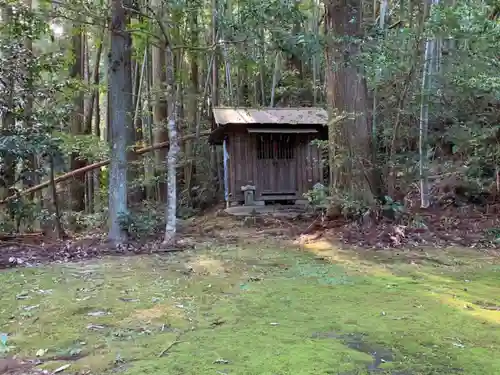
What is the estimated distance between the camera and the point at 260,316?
3572 mm

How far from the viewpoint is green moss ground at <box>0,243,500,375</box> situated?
2.60 m

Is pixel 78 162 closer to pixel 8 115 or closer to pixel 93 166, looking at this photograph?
pixel 93 166

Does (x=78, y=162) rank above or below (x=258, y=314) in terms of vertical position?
above

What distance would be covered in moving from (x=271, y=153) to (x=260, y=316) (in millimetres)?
9513

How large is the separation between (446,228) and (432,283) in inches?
147

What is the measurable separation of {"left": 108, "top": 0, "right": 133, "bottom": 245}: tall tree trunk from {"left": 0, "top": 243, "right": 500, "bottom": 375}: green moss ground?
1563 millimetres

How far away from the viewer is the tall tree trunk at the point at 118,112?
24.8 feet

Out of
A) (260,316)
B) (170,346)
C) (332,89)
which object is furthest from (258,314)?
(332,89)

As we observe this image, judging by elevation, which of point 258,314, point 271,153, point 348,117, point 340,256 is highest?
point 348,117

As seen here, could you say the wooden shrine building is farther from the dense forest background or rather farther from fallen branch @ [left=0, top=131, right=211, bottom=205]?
the dense forest background

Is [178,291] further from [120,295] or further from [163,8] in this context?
[163,8]

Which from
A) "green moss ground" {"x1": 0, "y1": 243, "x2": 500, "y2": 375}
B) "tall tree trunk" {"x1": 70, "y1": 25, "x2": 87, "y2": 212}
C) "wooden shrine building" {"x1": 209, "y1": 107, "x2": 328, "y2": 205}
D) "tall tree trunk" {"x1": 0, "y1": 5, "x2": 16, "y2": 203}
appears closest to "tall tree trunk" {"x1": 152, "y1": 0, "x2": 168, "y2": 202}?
"tall tree trunk" {"x1": 70, "y1": 25, "x2": 87, "y2": 212}

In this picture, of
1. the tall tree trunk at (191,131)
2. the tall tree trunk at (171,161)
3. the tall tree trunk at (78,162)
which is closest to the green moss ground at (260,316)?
the tall tree trunk at (171,161)

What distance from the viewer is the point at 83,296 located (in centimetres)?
443
